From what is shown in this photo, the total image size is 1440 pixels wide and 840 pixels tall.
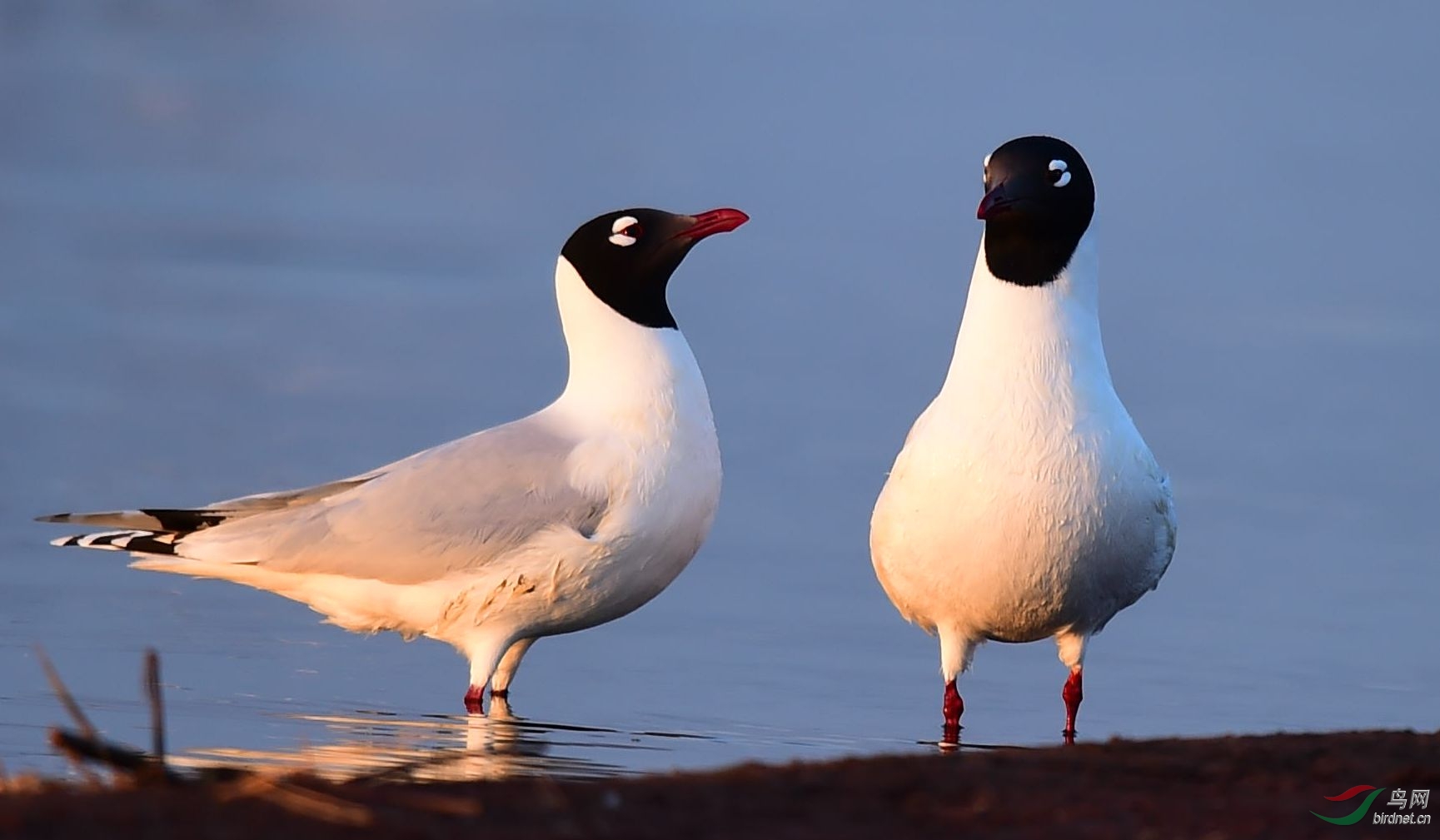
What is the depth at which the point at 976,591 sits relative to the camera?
6738 mm

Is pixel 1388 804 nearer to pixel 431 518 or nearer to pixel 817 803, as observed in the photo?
pixel 817 803

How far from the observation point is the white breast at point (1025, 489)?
664cm

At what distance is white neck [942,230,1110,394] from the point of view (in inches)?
272

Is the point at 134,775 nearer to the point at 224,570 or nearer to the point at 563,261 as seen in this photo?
the point at 224,570

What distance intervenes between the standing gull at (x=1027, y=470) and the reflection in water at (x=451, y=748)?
3.80ft

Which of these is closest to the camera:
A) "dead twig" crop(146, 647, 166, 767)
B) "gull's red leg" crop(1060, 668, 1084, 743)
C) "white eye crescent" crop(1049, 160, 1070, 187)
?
"dead twig" crop(146, 647, 166, 767)

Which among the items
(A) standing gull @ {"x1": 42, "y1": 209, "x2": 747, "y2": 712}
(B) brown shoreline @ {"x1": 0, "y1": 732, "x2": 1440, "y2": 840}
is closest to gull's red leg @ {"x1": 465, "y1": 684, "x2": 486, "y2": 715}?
(A) standing gull @ {"x1": 42, "y1": 209, "x2": 747, "y2": 712}

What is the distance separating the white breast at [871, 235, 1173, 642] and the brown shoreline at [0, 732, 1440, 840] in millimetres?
2297

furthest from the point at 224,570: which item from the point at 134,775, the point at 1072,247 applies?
the point at 134,775

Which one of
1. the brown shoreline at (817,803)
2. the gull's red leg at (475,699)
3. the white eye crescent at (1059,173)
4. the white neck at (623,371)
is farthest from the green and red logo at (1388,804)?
the gull's red leg at (475,699)

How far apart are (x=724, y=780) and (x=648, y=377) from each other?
414cm

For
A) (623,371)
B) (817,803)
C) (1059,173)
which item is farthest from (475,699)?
(817,803)

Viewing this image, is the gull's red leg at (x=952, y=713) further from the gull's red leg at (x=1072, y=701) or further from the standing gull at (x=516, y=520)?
the standing gull at (x=516, y=520)

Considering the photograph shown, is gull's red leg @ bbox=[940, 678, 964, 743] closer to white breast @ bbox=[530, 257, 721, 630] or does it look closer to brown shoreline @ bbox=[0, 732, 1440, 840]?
white breast @ bbox=[530, 257, 721, 630]
